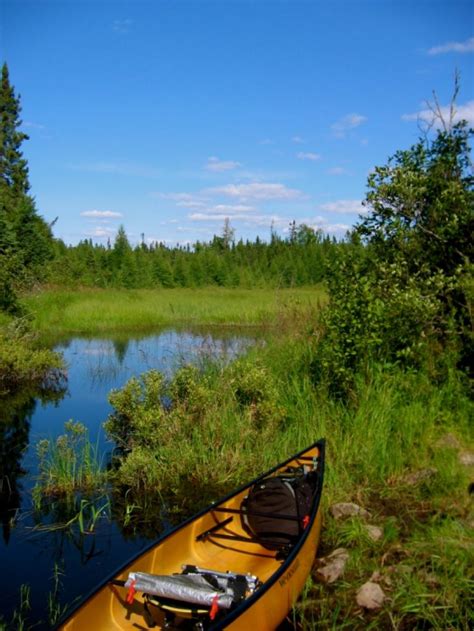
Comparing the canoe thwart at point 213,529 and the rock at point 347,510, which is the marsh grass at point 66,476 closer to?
the canoe thwart at point 213,529

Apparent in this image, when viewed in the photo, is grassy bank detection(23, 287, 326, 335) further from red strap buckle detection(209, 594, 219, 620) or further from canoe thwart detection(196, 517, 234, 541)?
red strap buckle detection(209, 594, 219, 620)

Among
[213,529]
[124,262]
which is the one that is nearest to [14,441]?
[213,529]

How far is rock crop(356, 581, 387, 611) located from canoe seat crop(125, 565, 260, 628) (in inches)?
38.3

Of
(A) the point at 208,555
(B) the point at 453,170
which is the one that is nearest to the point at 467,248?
(B) the point at 453,170

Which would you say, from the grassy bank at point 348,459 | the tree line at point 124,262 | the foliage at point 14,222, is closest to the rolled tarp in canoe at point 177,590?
the grassy bank at point 348,459

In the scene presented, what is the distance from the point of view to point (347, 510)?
241 inches

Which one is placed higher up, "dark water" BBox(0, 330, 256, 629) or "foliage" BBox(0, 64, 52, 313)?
"foliage" BBox(0, 64, 52, 313)

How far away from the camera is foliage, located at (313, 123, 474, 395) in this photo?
818 centimetres

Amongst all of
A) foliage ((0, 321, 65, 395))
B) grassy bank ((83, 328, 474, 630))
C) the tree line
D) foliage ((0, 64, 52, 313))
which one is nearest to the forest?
grassy bank ((83, 328, 474, 630))

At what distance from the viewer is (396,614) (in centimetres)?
462

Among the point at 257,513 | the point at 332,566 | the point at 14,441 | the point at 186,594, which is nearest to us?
the point at 186,594

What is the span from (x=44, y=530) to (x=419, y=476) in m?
4.21

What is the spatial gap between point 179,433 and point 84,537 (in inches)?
79.1

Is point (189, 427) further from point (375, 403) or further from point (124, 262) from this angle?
point (124, 262)
